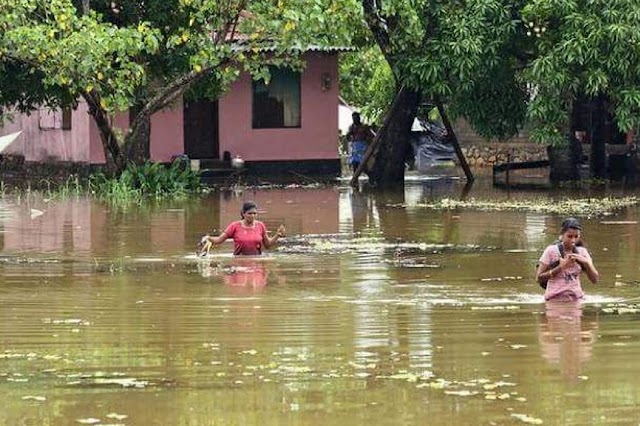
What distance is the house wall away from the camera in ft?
108

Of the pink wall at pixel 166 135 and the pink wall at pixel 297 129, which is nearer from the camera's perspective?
the pink wall at pixel 166 135

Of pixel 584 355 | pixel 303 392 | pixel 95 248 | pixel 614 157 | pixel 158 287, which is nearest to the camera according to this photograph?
pixel 303 392

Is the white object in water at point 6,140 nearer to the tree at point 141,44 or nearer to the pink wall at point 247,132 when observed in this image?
the pink wall at point 247,132

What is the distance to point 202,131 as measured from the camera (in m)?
35.1

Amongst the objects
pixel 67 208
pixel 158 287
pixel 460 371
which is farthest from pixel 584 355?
pixel 67 208

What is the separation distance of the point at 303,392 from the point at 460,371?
3.75 ft

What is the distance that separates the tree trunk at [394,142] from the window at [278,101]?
4732 mm

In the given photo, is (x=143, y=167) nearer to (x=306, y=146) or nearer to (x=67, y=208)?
(x=67, y=208)

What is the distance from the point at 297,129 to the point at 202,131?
7.69 ft

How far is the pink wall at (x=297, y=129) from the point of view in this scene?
34781 millimetres

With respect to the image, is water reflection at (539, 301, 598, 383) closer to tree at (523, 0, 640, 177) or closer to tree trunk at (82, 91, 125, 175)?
tree at (523, 0, 640, 177)

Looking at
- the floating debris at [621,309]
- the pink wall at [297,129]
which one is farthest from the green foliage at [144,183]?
the floating debris at [621,309]

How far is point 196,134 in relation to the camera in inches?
1380

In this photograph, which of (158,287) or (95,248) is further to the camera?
(95,248)
